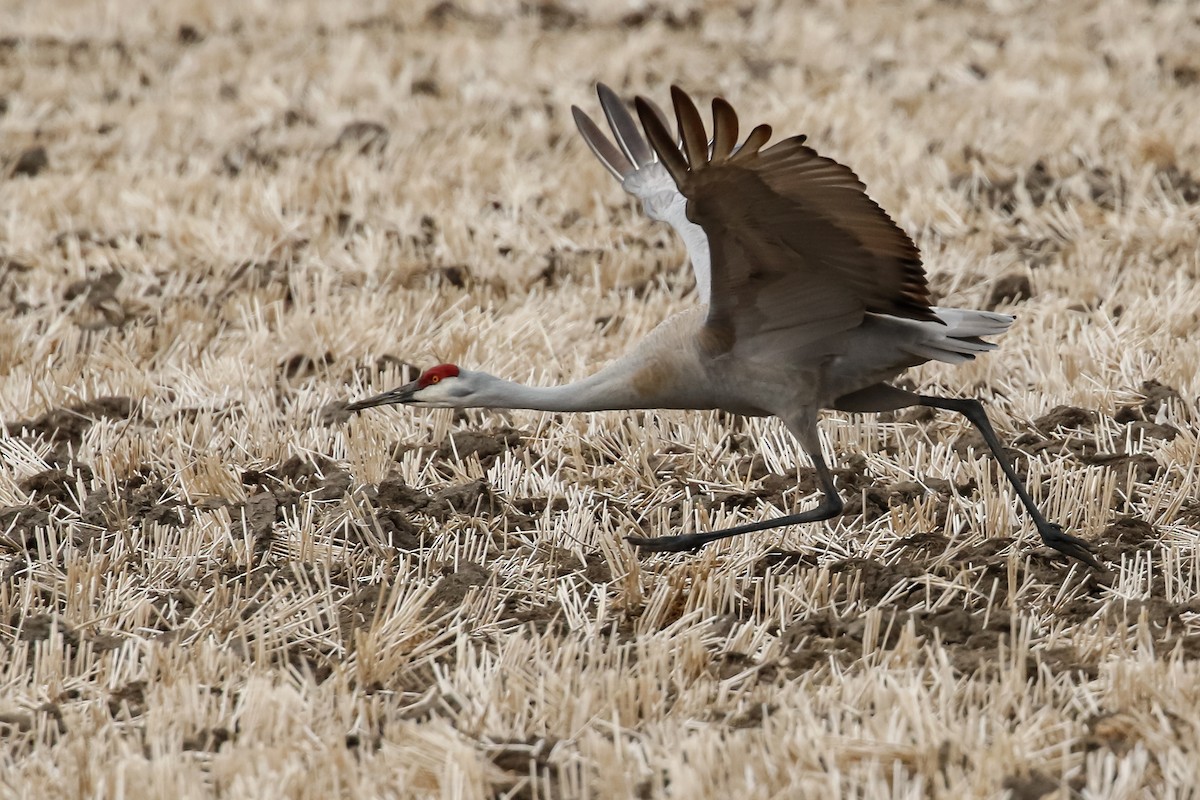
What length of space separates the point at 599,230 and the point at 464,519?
329cm

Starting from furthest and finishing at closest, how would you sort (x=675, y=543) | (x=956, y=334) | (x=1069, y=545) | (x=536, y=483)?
(x=536, y=483)
(x=956, y=334)
(x=675, y=543)
(x=1069, y=545)

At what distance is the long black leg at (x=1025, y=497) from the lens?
410 cm

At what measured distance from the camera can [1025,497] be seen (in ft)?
14.0

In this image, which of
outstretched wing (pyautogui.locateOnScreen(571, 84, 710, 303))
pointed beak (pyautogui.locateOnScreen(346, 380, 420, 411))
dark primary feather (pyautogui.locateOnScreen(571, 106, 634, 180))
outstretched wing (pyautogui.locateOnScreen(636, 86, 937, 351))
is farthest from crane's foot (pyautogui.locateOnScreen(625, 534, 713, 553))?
dark primary feather (pyautogui.locateOnScreen(571, 106, 634, 180))

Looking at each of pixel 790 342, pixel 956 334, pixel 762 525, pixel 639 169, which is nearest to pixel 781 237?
pixel 790 342

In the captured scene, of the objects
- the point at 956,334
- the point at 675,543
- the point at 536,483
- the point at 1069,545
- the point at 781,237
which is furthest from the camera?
the point at 536,483

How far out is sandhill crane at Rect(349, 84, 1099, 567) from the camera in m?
3.97

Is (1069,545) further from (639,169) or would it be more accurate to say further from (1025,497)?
(639,169)

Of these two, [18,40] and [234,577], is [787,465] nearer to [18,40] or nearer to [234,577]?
[234,577]

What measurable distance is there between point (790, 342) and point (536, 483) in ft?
3.10

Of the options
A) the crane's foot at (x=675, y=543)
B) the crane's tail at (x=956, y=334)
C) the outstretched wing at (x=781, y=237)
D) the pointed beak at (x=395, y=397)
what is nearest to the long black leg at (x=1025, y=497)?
the crane's tail at (x=956, y=334)

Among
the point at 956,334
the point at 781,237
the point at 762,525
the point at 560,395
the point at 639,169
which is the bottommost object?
the point at 762,525

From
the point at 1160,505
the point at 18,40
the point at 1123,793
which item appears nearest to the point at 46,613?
the point at 1123,793

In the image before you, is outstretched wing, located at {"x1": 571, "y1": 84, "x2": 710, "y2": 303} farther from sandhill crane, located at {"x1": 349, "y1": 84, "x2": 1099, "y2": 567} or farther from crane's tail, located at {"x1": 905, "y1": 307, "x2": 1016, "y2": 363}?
crane's tail, located at {"x1": 905, "y1": 307, "x2": 1016, "y2": 363}
